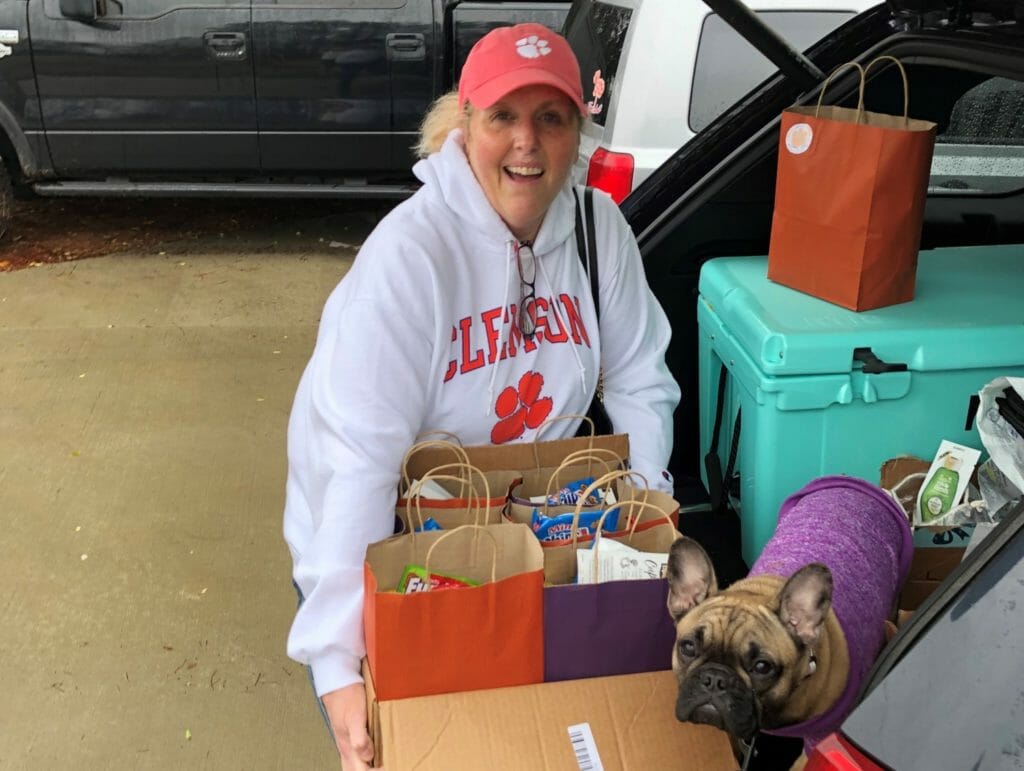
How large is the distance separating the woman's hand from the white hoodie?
0.02m

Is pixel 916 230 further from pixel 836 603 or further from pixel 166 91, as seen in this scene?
pixel 166 91

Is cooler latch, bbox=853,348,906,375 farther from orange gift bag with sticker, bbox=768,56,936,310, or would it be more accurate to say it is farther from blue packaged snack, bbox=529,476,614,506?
blue packaged snack, bbox=529,476,614,506

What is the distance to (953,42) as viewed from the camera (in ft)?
7.91

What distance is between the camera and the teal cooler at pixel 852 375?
2312 millimetres

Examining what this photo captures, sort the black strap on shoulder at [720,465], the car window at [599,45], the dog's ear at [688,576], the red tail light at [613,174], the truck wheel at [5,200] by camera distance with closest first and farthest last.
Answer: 1. the dog's ear at [688,576]
2. the black strap on shoulder at [720,465]
3. the red tail light at [613,174]
4. the car window at [599,45]
5. the truck wheel at [5,200]

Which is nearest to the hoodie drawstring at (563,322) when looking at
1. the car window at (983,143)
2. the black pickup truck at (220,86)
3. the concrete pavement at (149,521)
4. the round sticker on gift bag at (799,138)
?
the round sticker on gift bag at (799,138)


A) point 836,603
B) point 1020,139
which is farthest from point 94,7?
point 836,603

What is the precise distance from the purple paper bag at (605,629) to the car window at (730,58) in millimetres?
2557

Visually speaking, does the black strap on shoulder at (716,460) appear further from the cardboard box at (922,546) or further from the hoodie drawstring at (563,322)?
the hoodie drawstring at (563,322)

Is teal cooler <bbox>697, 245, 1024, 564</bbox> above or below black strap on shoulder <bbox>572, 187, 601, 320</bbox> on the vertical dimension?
below

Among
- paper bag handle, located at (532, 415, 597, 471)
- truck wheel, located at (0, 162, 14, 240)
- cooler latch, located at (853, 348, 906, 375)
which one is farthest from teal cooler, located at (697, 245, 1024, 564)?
truck wheel, located at (0, 162, 14, 240)

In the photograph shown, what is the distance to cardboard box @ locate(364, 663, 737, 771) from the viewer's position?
1.54 m

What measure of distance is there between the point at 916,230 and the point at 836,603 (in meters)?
0.98

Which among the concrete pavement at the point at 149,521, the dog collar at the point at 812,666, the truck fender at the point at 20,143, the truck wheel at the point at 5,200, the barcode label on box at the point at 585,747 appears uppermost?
the dog collar at the point at 812,666
